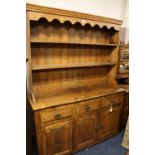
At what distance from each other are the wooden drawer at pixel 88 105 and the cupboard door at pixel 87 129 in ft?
0.25

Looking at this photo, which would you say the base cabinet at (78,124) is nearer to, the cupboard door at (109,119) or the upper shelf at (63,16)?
the cupboard door at (109,119)

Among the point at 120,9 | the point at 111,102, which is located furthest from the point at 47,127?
the point at 120,9

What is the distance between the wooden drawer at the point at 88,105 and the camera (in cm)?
186

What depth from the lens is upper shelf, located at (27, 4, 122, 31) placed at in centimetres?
150

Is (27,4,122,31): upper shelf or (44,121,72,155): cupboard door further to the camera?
(44,121,72,155): cupboard door

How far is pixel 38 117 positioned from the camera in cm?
156

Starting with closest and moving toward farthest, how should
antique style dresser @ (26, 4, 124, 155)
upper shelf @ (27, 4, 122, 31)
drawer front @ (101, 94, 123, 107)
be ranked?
1. upper shelf @ (27, 4, 122, 31)
2. antique style dresser @ (26, 4, 124, 155)
3. drawer front @ (101, 94, 123, 107)

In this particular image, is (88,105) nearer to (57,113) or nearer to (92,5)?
(57,113)

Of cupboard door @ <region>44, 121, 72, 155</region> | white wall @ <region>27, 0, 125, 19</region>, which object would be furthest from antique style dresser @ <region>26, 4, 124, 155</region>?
white wall @ <region>27, 0, 125, 19</region>

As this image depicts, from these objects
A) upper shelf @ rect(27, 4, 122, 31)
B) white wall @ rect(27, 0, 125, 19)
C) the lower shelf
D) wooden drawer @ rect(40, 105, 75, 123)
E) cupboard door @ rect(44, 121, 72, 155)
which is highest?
white wall @ rect(27, 0, 125, 19)

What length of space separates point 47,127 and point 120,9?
8.12 feet

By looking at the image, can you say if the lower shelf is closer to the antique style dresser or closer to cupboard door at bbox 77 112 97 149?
the antique style dresser
